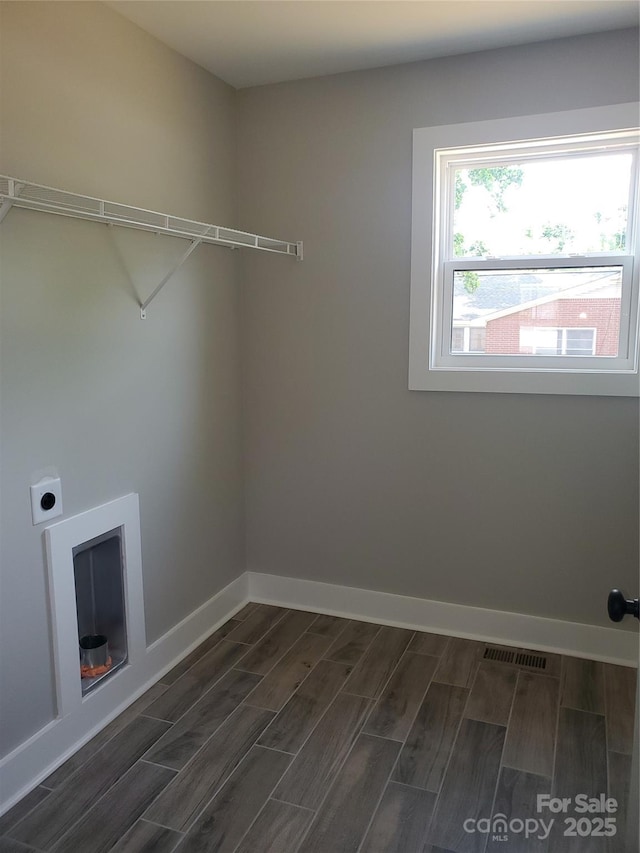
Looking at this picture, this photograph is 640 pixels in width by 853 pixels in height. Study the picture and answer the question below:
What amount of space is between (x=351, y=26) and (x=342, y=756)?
242 centimetres

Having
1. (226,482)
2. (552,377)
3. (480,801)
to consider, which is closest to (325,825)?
(480,801)

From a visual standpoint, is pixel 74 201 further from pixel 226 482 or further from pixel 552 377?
pixel 552 377

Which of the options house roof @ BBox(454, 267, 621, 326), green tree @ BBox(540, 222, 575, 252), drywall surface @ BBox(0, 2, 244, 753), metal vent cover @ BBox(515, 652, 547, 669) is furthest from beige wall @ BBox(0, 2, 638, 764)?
green tree @ BBox(540, 222, 575, 252)

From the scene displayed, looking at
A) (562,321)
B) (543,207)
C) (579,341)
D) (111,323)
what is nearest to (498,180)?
(543,207)

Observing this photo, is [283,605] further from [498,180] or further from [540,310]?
[498,180]

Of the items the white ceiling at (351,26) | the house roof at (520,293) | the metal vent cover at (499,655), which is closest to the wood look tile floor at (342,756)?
the metal vent cover at (499,655)

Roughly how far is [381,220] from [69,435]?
1.51 metres

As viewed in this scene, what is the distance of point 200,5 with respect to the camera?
208 cm

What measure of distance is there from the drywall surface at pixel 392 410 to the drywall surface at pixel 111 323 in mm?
201

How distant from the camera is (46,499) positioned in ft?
6.44

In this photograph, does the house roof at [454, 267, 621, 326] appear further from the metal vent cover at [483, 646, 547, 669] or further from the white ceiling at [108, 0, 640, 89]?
the metal vent cover at [483, 646, 547, 669]

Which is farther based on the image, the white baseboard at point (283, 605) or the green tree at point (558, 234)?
the green tree at point (558, 234)

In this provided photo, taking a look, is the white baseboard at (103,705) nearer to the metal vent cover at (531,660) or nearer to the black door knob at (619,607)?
the metal vent cover at (531,660)

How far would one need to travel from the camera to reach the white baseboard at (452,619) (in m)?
2.62
